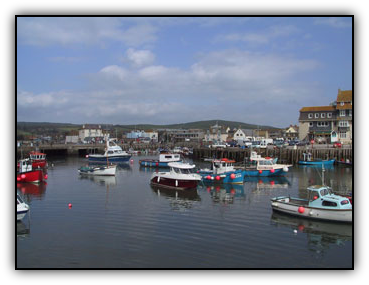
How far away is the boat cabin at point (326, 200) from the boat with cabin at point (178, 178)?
11902 mm

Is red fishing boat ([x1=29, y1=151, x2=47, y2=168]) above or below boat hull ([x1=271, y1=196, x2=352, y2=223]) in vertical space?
above

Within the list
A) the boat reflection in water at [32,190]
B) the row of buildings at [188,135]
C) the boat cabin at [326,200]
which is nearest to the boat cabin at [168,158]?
the boat reflection in water at [32,190]

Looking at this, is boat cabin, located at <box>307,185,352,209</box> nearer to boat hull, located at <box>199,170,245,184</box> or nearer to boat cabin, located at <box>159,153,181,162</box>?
boat hull, located at <box>199,170,245,184</box>

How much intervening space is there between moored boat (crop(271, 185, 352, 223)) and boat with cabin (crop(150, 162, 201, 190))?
32.8 feet

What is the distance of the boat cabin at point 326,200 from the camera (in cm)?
1909

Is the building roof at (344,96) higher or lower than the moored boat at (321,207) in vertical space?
higher

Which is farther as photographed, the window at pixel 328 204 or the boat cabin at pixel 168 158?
the boat cabin at pixel 168 158

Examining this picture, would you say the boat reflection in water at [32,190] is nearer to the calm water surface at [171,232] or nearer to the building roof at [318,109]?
the calm water surface at [171,232]

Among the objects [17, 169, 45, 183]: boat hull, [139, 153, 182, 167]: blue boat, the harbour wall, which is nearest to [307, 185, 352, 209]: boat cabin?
[17, 169, 45, 183]: boat hull

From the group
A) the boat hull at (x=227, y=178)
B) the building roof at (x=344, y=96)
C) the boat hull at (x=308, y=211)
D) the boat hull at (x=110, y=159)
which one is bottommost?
the boat hull at (x=308, y=211)

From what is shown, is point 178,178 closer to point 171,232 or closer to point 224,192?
point 224,192

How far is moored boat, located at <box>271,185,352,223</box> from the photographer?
18.9 meters
